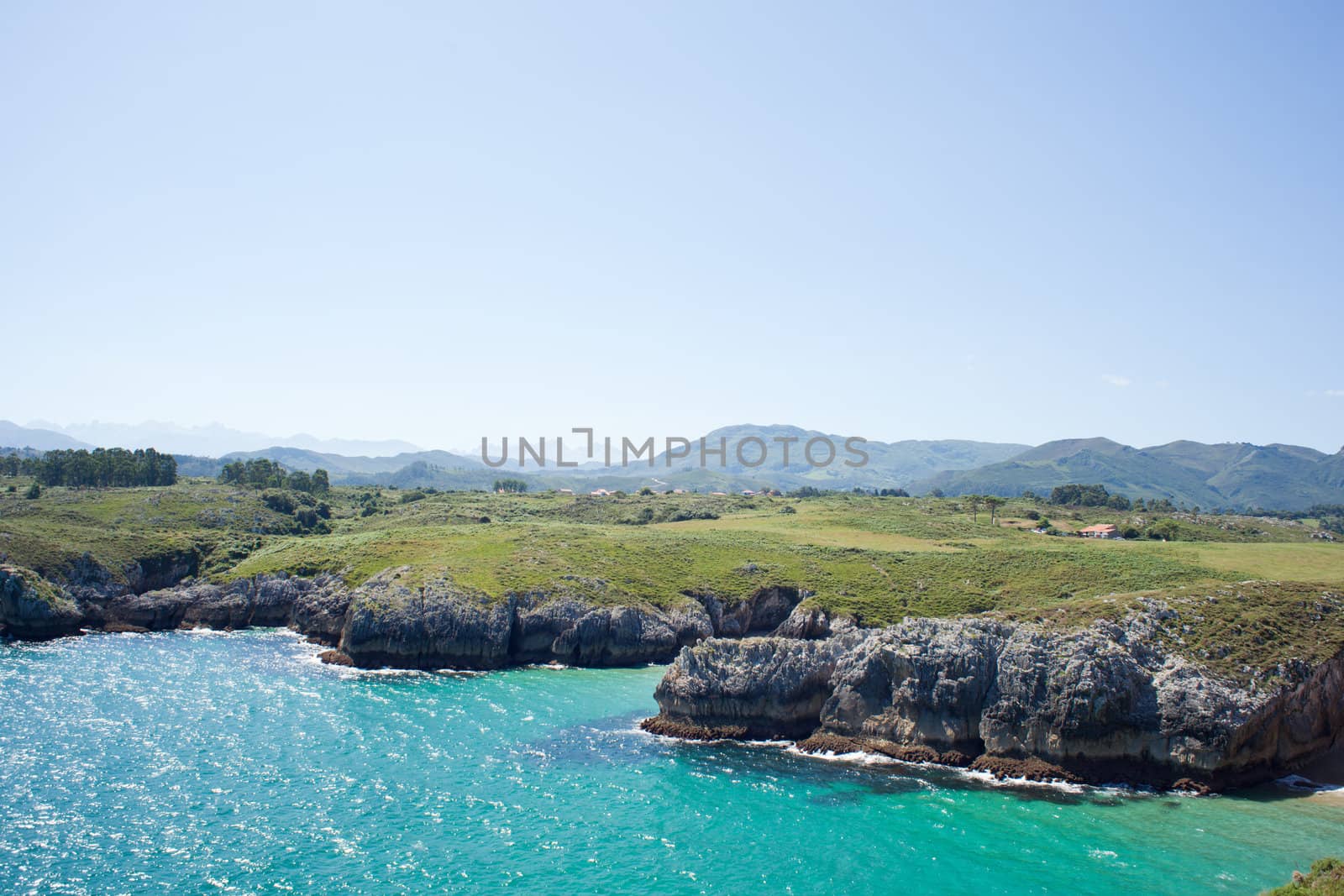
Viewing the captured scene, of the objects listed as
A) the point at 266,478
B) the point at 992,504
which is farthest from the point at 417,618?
the point at 266,478

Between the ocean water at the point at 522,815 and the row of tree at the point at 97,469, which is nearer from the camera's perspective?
the ocean water at the point at 522,815

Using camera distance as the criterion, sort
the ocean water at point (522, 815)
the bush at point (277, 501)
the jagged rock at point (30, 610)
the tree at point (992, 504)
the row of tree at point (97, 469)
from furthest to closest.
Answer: the row of tree at point (97, 469), the bush at point (277, 501), the tree at point (992, 504), the jagged rock at point (30, 610), the ocean water at point (522, 815)

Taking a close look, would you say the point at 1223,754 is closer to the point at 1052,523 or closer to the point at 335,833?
the point at 335,833

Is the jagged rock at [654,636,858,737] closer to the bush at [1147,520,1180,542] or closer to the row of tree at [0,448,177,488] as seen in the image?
the bush at [1147,520,1180,542]

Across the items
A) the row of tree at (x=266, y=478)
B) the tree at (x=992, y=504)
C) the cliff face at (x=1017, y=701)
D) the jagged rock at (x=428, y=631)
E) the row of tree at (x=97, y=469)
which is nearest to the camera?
the cliff face at (x=1017, y=701)

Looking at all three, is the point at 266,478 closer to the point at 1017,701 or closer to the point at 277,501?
the point at 277,501

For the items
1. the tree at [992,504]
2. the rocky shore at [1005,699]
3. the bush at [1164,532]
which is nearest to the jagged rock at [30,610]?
the rocky shore at [1005,699]

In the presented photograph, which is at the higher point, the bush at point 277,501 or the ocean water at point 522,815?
the bush at point 277,501

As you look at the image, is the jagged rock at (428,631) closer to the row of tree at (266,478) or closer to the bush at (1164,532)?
the row of tree at (266,478)
